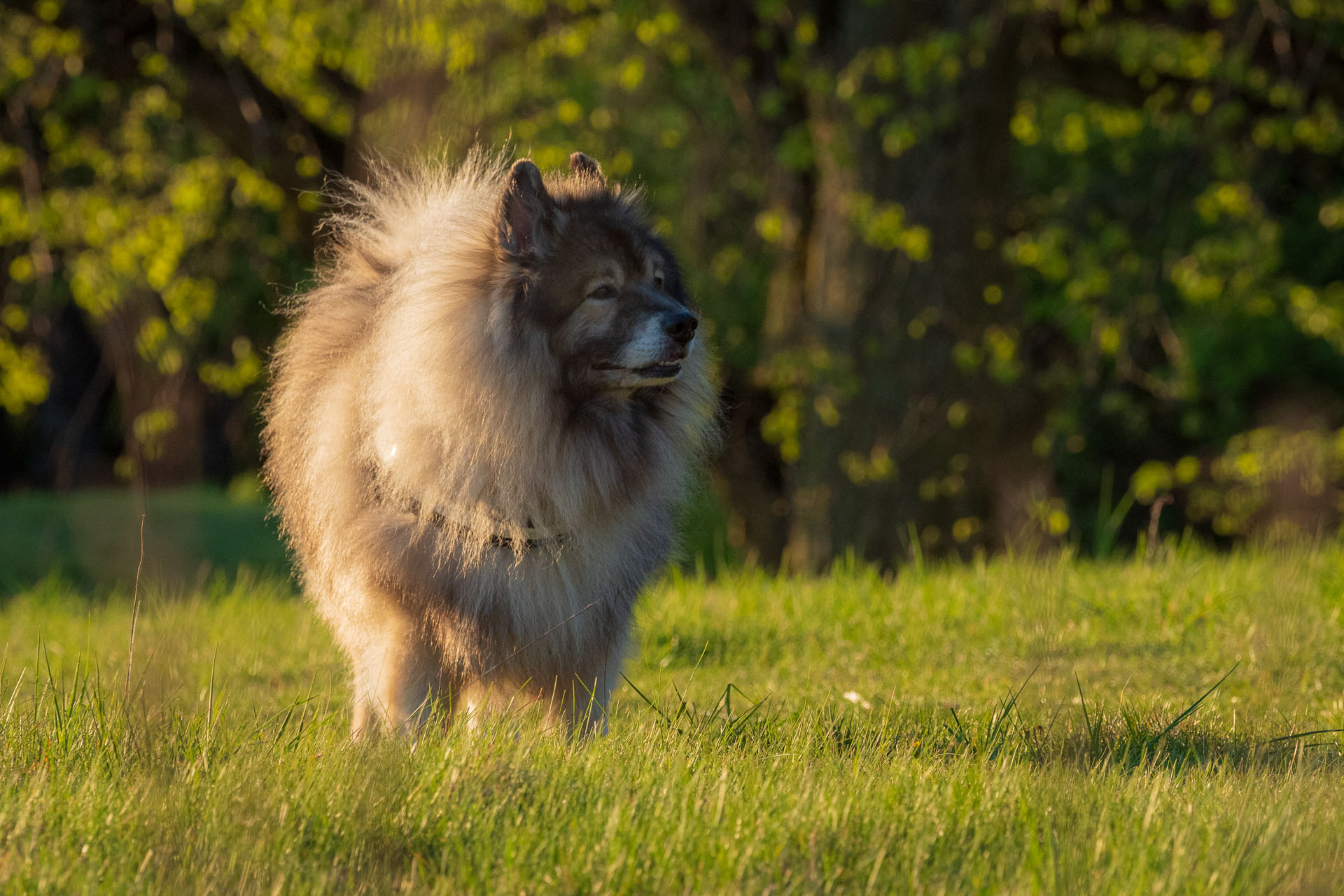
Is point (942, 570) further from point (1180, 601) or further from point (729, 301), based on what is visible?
point (729, 301)

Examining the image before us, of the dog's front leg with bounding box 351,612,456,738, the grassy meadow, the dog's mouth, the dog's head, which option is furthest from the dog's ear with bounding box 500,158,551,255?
the grassy meadow

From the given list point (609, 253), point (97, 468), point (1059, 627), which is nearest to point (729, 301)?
point (1059, 627)

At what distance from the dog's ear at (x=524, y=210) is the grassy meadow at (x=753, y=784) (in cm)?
147

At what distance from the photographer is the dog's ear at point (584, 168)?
15.0ft

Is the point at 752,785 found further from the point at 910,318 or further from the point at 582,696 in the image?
the point at 910,318

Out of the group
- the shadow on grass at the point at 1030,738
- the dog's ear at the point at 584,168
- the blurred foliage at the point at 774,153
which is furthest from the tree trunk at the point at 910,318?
the shadow on grass at the point at 1030,738

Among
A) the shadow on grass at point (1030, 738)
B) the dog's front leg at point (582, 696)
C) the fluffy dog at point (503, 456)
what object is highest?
the fluffy dog at point (503, 456)

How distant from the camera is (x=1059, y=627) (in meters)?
5.34

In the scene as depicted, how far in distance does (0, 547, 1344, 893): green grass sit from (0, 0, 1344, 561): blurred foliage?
3.19 m

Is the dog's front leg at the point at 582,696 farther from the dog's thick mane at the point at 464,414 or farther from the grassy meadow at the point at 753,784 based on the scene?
the dog's thick mane at the point at 464,414

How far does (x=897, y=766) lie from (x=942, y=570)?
4.24 m

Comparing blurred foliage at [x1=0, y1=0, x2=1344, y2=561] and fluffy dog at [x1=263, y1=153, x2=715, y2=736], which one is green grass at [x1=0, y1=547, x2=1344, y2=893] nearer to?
fluffy dog at [x1=263, y1=153, x2=715, y2=736]

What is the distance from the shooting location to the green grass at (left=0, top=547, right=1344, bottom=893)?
2.51 meters

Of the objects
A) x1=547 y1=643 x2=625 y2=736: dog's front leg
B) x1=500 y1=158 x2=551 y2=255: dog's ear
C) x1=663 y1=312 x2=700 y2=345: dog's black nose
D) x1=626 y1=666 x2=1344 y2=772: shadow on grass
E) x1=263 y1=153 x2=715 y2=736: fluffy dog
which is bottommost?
x1=547 y1=643 x2=625 y2=736: dog's front leg
